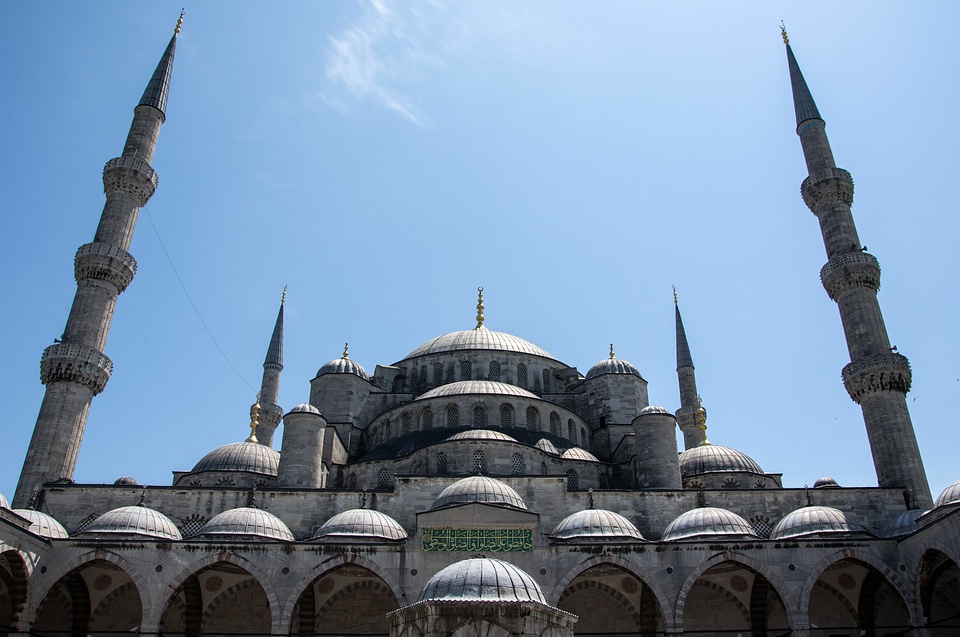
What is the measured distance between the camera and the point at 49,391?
18.2 m

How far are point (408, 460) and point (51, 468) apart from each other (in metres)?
8.25

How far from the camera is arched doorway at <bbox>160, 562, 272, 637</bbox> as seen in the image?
1592 centimetres

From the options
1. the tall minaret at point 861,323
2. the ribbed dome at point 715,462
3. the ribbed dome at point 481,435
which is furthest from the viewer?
the ribbed dome at point 715,462

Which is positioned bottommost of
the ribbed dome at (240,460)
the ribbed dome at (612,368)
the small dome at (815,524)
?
the small dome at (815,524)

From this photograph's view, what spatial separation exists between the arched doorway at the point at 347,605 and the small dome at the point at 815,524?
826cm

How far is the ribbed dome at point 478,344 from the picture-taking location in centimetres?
2548

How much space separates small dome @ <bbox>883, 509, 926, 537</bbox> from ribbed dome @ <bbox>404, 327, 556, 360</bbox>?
1262 cm

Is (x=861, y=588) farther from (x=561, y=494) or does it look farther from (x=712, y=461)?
(x=561, y=494)

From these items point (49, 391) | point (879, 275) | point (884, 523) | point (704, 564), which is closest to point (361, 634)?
point (704, 564)

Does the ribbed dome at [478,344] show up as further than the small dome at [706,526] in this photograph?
Yes

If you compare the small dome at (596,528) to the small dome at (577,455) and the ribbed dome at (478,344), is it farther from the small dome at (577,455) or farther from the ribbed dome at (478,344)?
the ribbed dome at (478,344)

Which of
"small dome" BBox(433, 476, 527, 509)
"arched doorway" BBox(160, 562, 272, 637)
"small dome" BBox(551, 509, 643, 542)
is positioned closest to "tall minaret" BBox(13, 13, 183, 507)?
"arched doorway" BBox(160, 562, 272, 637)

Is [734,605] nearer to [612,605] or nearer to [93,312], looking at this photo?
[612,605]

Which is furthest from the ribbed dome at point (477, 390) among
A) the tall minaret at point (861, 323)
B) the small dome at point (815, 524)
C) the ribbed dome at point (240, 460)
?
the tall minaret at point (861, 323)
